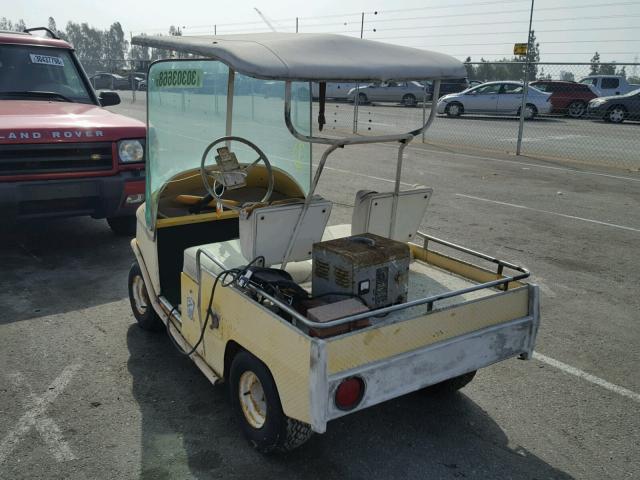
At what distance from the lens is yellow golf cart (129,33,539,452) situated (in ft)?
9.58

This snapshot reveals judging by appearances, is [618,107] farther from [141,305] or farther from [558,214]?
[141,305]

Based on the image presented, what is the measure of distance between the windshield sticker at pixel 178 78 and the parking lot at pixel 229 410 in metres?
1.94

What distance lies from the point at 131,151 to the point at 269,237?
3.63m

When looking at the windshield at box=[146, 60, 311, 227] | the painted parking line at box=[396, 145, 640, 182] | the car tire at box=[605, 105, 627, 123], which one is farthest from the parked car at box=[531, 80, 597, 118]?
the windshield at box=[146, 60, 311, 227]

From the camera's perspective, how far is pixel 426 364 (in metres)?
3.11

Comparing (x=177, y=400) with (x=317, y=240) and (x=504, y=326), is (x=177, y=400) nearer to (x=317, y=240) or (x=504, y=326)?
(x=317, y=240)

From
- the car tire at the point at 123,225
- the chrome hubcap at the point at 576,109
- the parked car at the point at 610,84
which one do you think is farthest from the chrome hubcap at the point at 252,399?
the parked car at the point at 610,84

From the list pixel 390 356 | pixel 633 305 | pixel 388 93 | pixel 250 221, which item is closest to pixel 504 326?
pixel 390 356

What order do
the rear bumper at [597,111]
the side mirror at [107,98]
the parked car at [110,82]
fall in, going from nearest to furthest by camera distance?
the side mirror at [107,98]
the rear bumper at [597,111]
the parked car at [110,82]

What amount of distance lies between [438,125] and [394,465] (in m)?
19.1

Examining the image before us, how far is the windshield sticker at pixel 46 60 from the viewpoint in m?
7.39

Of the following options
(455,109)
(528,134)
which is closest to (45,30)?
(528,134)

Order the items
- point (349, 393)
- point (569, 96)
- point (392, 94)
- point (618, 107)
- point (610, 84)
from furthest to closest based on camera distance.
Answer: point (392, 94)
point (610, 84)
point (569, 96)
point (618, 107)
point (349, 393)

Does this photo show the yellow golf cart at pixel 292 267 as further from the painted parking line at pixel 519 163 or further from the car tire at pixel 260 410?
the painted parking line at pixel 519 163
